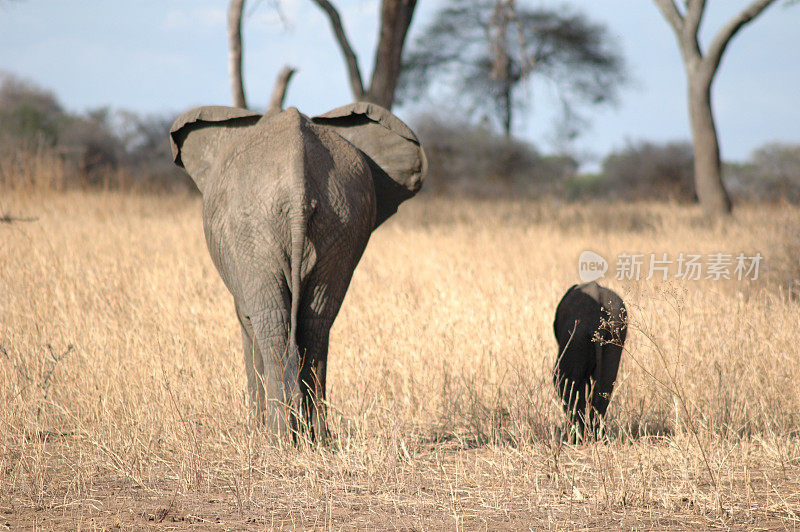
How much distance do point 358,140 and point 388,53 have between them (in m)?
10.7

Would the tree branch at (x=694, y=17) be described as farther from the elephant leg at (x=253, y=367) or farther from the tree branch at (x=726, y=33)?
the elephant leg at (x=253, y=367)

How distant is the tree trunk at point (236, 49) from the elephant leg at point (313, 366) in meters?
9.88

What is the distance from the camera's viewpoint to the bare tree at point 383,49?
1370 cm

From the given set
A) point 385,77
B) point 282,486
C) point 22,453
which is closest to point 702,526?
point 282,486

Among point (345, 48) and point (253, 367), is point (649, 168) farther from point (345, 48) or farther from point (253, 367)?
point (253, 367)

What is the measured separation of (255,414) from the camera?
3.88 meters

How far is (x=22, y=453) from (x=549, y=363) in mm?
3372

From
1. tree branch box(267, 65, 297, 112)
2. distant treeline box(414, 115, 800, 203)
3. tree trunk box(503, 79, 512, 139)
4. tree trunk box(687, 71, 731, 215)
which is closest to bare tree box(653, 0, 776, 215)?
tree trunk box(687, 71, 731, 215)

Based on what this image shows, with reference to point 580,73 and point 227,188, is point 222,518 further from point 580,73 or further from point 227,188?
point 580,73

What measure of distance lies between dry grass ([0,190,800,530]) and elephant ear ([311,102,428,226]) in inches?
45.1

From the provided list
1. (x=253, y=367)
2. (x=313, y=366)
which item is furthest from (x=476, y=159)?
(x=313, y=366)

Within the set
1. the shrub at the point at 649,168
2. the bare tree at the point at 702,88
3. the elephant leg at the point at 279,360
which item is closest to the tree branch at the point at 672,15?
the bare tree at the point at 702,88

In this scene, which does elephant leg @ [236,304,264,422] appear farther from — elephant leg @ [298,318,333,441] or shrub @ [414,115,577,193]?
shrub @ [414,115,577,193]

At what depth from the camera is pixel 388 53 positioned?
46.0 ft
